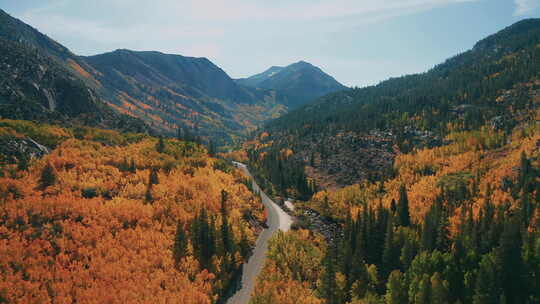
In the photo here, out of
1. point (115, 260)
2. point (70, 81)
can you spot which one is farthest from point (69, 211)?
point (70, 81)

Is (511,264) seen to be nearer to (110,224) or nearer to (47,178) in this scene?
(110,224)

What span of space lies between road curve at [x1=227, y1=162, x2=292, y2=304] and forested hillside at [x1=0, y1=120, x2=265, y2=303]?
283 cm

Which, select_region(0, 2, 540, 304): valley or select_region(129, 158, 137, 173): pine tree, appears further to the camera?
select_region(129, 158, 137, 173): pine tree

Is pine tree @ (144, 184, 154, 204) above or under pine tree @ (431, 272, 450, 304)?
above

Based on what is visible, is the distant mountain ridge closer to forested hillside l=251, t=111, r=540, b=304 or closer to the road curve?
the road curve

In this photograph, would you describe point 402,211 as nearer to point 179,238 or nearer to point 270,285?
point 270,285

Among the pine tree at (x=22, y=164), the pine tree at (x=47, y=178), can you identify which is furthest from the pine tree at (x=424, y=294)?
the pine tree at (x=22, y=164)

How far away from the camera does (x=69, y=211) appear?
88.1 m

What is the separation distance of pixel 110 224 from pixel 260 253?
136ft

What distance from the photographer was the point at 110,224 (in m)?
86.9

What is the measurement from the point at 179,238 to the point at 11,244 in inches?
1408

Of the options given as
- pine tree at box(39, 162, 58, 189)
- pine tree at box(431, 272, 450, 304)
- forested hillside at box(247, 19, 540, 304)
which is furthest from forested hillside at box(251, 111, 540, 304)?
pine tree at box(39, 162, 58, 189)

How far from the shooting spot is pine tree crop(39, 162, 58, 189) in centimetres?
9794

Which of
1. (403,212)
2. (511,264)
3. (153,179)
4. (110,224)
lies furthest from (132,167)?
(511,264)
